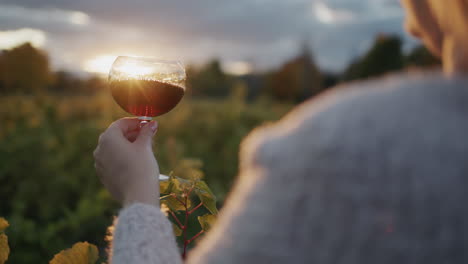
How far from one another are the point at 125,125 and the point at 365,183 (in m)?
0.93

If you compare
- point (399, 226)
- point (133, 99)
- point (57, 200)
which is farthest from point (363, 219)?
point (57, 200)

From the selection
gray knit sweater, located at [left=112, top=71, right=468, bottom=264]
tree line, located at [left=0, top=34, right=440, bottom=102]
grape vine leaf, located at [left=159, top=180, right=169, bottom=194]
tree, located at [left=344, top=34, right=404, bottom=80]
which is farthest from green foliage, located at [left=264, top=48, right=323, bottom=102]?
gray knit sweater, located at [left=112, top=71, right=468, bottom=264]

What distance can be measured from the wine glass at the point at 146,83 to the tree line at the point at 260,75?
36.6 feet

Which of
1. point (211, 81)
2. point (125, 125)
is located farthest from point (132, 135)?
point (211, 81)

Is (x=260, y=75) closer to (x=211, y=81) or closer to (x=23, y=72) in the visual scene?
(x=211, y=81)

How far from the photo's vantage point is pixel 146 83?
1.70 meters

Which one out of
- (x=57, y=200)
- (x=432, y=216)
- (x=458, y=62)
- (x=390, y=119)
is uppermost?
(x=458, y=62)

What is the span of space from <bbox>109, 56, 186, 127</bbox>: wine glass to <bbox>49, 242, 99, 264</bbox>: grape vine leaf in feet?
1.82

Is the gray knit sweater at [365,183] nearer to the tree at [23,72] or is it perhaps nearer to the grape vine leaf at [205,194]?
the grape vine leaf at [205,194]

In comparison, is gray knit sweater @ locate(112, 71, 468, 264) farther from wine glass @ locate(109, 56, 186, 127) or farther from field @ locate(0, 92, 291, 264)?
field @ locate(0, 92, 291, 264)

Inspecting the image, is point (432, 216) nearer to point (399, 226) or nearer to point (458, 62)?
point (399, 226)

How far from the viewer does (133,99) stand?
1.72 m

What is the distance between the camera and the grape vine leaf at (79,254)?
1.35 metres

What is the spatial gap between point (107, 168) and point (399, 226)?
2.83 ft
